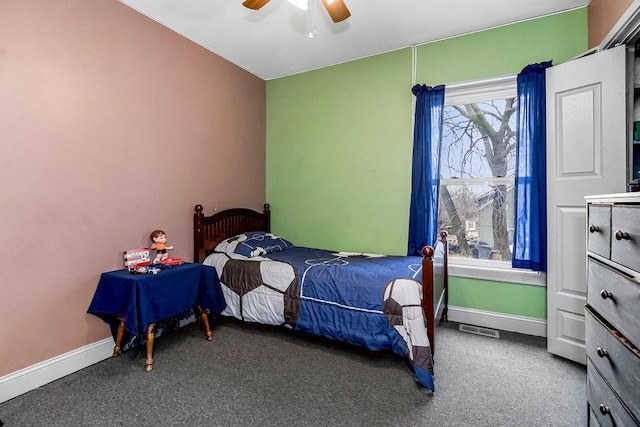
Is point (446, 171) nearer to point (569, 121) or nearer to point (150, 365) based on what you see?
point (569, 121)

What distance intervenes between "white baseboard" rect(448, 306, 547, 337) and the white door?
363mm

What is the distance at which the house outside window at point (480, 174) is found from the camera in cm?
290

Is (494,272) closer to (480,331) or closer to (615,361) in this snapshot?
(480,331)

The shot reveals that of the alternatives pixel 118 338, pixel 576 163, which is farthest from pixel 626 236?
pixel 118 338

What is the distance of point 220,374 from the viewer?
80.4 inches

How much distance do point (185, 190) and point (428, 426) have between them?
8.67 feet

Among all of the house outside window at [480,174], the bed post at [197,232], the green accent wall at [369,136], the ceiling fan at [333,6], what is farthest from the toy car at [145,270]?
the house outside window at [480,174]

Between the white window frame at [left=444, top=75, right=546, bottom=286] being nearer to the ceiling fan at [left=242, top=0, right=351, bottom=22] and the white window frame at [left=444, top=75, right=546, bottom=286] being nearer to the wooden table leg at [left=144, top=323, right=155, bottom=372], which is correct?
the ceiling fan at [left=242, top=0, right=351, bottom=22]

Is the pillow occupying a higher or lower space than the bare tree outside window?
lower

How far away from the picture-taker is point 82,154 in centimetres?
217

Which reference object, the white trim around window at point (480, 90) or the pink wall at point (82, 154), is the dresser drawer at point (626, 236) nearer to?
the white trim around window at point (480, 90)

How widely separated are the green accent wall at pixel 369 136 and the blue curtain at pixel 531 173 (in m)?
0.25

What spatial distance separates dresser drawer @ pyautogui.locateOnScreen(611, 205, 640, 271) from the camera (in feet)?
3.36

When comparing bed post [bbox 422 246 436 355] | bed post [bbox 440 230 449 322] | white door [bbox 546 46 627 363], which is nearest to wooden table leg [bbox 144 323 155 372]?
bed post [bbox 422 246 436 355]
